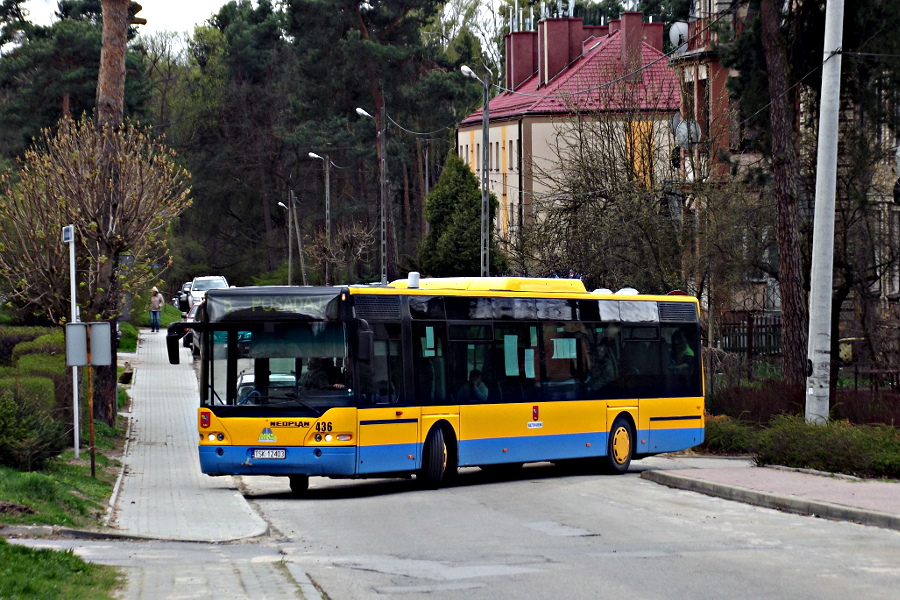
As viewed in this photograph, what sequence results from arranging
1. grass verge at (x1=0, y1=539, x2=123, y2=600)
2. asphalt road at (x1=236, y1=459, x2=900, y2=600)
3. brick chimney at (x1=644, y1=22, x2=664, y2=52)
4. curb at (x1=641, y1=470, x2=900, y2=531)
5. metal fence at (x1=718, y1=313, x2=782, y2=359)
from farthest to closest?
brick chimney at (x1=644, y1=22, x2=664, y2=52) → metal fence at (x1=718, y1=313, x2=782, y2=359) → curb at (x1=641, y1=470, x2=900, y2=531) → asphalt road at (x1=236, y1=459, x2=900, y2=600) → grass verge at (x1=0, y1=539, x2=123, y2=600)

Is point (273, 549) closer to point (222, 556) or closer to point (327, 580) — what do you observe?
point (222, 556)

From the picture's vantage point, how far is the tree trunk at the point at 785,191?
2522 cm

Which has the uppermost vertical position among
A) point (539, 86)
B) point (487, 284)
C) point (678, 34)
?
point (539, 86)

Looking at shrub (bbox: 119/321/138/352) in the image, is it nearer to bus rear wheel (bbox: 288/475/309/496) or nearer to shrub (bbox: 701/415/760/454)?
shrub (bbox: 701/415/760/454)

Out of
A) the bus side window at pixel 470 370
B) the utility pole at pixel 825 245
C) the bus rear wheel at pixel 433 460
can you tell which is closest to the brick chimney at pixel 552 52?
the utility pole at pixel 825 245

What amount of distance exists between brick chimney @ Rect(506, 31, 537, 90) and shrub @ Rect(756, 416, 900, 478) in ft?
177

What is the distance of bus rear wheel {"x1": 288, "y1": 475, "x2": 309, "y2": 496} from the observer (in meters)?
17.2

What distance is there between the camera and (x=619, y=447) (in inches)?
797

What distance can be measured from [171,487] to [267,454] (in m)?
2.02

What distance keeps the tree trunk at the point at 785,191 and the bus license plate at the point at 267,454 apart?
13204 mm

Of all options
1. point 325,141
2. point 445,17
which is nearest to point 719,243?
point 325,141

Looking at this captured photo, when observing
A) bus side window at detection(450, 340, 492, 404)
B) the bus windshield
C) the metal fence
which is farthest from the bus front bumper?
the metal fence

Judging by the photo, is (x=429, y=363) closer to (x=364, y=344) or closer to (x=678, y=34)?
(x=364, y=344)

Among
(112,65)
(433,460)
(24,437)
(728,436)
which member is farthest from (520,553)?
(112,65)
